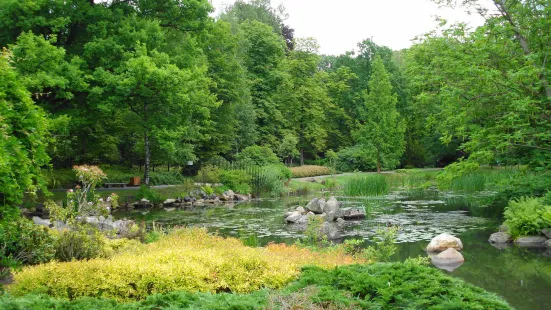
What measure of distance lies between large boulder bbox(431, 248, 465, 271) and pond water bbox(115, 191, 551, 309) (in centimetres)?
17

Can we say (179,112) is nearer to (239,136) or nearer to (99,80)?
(99,80)

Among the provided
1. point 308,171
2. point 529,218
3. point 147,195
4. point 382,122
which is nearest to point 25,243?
point 529,218

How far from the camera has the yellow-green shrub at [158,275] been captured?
519 cm

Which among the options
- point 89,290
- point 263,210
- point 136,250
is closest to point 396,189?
point 263,210

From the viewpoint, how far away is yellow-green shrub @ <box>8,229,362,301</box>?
519 cm

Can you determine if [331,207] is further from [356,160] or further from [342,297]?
[356,160]

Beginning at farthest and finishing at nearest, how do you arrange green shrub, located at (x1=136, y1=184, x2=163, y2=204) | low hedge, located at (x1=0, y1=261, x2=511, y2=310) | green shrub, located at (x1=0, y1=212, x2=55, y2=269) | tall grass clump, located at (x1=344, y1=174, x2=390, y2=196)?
tall grass clump, located at (x1=344, y1=174, x2=390, y2=196)
green shrub, located at (x1=136, y1=184, x2=163, y2=204)
green shrub, located at (x1=0, y1=212, x2=55, y2=269)
low hedge, located at (x1=0, y1=261, x2=511, y2=310)

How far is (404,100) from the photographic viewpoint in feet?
141

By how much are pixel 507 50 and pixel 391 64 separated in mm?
31137

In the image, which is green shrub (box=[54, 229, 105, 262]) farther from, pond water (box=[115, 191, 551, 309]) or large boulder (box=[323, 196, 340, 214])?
large boulder (box=[323, 196, 340, 214])

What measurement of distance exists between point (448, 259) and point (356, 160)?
92.5ft

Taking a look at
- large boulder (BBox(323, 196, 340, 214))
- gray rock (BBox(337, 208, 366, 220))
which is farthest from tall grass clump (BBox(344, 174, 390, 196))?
large boulder (BBox(323, 196, 340, 214))

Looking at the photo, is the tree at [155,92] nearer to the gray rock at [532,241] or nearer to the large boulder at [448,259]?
the large boulder at [448,259]

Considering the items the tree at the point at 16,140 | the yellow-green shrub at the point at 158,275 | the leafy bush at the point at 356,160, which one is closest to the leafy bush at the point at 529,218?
the yellow-green shrub at the point at 158,275
